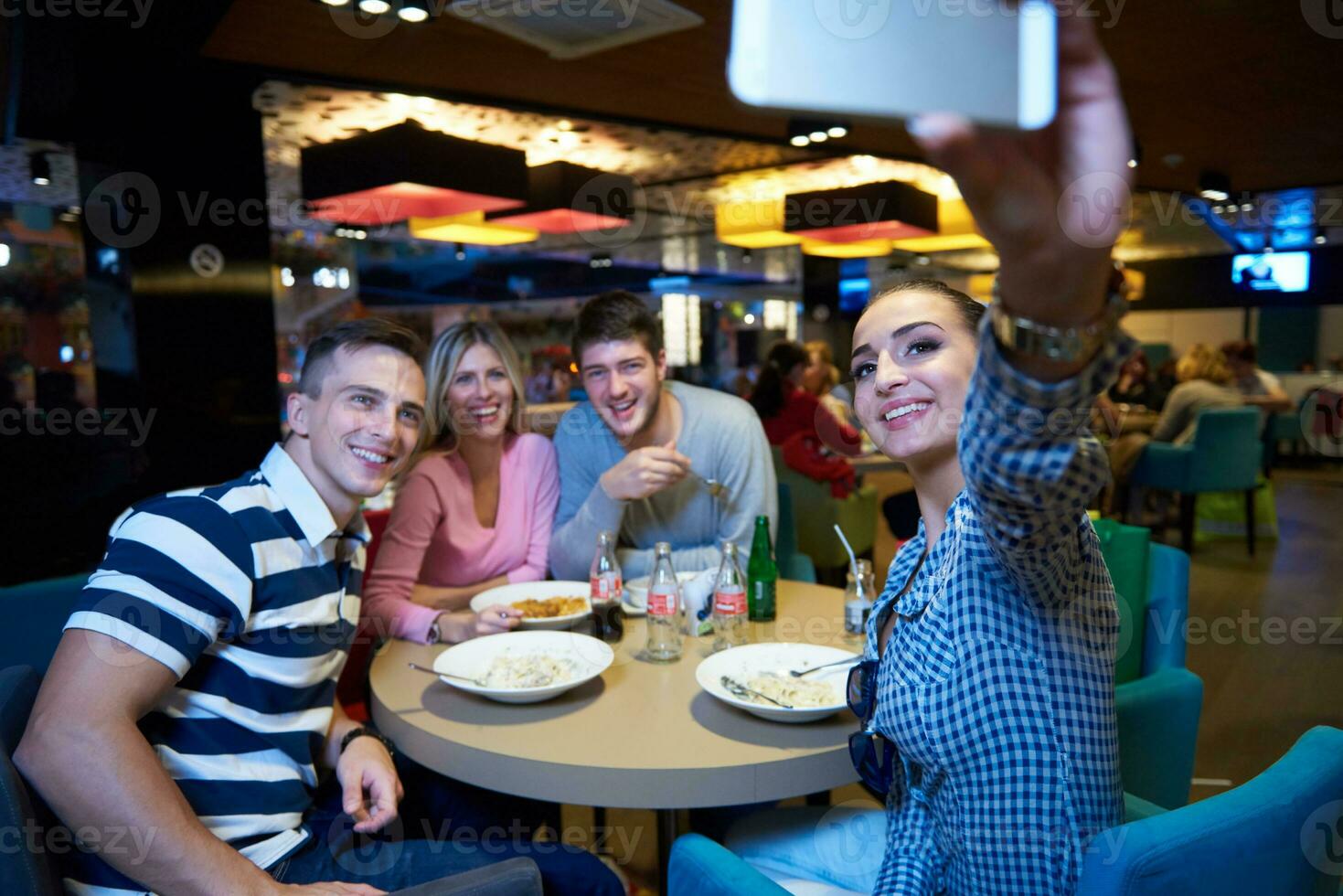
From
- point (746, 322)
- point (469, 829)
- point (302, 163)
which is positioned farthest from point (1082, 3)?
point (746, 322)

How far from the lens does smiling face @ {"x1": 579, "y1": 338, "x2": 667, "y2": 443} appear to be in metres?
2.40

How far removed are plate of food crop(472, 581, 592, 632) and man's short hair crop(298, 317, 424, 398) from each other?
71cm

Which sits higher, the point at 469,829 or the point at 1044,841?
the point at 1044,841

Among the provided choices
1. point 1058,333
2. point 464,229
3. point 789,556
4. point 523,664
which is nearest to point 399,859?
point 523,664

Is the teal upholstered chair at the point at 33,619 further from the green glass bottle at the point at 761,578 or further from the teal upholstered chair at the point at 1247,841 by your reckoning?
the teal upholstered chair at the point at 1247,841

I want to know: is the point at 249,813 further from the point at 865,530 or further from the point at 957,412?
the point at 865,530

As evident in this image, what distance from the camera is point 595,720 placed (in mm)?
1534

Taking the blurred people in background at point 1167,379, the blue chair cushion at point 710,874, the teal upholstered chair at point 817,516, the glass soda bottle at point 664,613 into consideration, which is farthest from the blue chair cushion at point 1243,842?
the blurred people in background at point 1167,379

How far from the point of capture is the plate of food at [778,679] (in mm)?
1486

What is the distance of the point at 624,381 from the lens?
7.84 feet

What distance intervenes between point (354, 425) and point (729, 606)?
2.82 feet

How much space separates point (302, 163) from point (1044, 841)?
15.9 feet

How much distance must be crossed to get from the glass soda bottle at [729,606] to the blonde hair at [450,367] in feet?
3.28

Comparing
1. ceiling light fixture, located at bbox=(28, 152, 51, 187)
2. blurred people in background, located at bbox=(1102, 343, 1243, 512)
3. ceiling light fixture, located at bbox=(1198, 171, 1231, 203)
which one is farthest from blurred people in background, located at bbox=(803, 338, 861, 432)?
ceiling light fixture, located at bbox=(28, 152, 51, 187)
